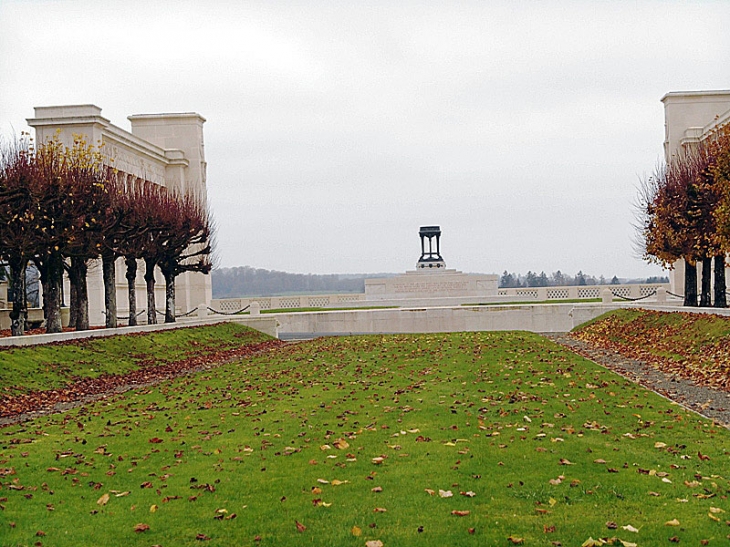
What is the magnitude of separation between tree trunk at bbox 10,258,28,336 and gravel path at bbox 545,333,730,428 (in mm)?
15898

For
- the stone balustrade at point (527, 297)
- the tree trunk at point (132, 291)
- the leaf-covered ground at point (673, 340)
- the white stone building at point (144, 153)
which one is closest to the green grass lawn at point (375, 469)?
the leaf-covered ground at point (673, 340)

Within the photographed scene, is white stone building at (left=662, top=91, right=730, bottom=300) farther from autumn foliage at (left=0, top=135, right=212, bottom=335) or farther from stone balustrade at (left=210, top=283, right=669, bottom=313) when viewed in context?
→ autumn foliage at (left=0, top=135, right=212, bottom=335)

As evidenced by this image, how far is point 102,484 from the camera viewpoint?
27.9 ft

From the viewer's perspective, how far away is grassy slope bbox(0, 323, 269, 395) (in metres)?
17.1

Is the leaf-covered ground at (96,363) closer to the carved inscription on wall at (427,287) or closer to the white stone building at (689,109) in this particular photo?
the carved inscription on wall at (427,287)

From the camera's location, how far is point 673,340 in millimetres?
22500

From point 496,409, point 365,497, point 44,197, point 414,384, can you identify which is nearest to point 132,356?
point 44,197

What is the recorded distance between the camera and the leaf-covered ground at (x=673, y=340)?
17.5 metres

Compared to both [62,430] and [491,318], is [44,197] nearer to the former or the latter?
[62,430]

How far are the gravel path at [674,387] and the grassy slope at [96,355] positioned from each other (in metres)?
12.1

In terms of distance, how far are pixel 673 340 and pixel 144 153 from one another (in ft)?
115

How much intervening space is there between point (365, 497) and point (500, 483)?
1.35 m

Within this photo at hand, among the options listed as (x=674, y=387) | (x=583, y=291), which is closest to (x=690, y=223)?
(x=674, y=387)

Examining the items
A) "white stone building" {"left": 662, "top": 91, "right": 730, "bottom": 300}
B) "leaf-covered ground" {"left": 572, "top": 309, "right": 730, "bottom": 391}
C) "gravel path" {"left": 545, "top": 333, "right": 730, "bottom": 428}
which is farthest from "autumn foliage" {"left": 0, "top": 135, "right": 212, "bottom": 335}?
"white stone building" {"left": 662, "top": 91, "right": 730, "bottom": 300}
